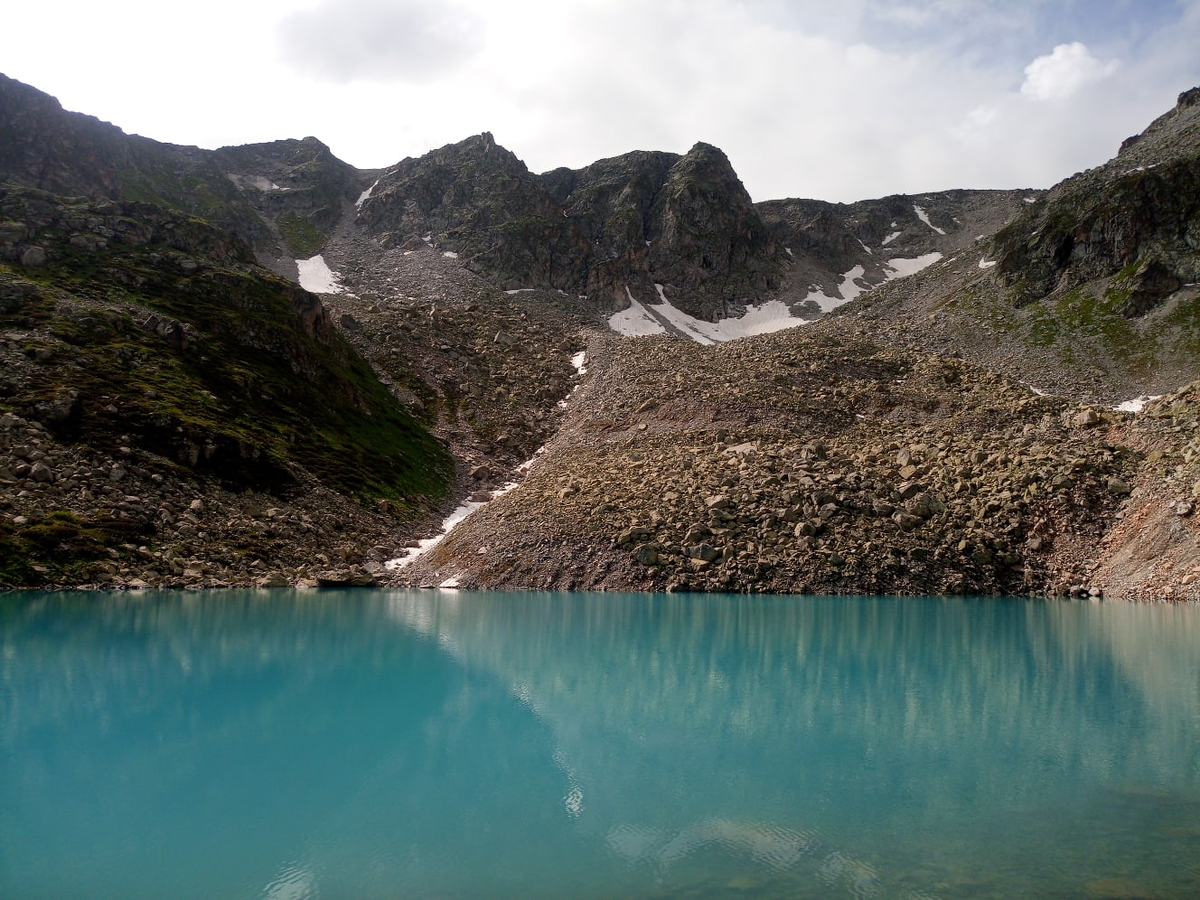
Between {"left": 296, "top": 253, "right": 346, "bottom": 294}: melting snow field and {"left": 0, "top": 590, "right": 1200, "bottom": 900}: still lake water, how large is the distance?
96.5m

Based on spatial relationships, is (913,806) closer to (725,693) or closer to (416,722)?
(725,693)

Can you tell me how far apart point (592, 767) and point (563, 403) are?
75.7 m

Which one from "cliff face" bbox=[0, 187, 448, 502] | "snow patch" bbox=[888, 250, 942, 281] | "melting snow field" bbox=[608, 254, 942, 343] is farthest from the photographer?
"snow patch" bbox=[888, 250, 942, 281]

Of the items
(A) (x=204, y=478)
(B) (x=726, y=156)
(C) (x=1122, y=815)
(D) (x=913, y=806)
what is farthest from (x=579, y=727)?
(B) (x=726, y=156)

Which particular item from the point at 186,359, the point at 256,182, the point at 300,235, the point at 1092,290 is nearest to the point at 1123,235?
the point at 1092,290

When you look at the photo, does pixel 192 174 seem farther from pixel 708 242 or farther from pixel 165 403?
pixel 165 403

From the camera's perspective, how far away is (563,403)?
87.5 meters

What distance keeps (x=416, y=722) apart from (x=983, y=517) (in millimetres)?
40374

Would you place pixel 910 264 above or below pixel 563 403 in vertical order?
above

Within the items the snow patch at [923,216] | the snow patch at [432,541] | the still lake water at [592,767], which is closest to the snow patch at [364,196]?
the snow patch at [432,541]

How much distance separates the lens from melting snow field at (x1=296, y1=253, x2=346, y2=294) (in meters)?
114

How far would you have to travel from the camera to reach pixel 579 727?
15141mm

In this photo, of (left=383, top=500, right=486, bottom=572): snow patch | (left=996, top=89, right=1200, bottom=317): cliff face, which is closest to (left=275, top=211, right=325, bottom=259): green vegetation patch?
(left=383, top=500, right=486, bottom=572): snow patch

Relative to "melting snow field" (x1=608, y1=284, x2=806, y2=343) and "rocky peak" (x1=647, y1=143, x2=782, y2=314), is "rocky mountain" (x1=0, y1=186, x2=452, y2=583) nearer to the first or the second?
"melting snow field" (x1=608, y1=284, x2=806, y2=343)
